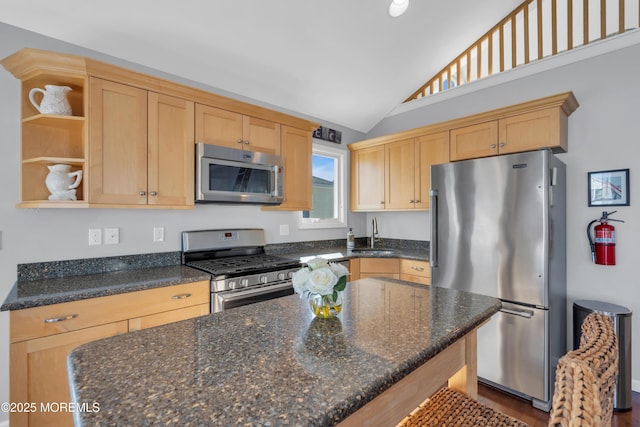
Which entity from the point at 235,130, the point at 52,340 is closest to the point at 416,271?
the point at 235,130

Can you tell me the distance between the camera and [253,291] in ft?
7.48

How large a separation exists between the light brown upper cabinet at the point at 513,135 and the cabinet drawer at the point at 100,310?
8.30 ft

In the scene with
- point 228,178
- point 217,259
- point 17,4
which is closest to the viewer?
point 17,4

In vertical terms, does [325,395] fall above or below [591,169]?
below

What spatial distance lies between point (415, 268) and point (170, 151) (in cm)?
237

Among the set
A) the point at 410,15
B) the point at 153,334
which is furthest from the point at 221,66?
the point at 153,334

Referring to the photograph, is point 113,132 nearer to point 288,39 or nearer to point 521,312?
point 288,39

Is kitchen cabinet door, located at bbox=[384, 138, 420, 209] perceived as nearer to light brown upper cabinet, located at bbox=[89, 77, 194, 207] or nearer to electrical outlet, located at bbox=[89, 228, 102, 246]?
light brown upper cabinet, located at bbox=[89, 77, 194, 207]

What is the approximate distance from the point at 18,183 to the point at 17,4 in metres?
1.06

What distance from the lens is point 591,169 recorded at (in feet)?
8.42

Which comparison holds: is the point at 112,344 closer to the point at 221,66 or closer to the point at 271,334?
the point at 271,334

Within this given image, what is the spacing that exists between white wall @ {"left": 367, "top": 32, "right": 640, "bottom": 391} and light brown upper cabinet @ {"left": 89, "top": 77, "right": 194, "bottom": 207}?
Answer: 3145mm

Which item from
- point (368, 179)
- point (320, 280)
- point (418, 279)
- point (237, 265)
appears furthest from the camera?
point (368, 179)

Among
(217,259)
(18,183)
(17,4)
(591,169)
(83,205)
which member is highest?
(17,4)
